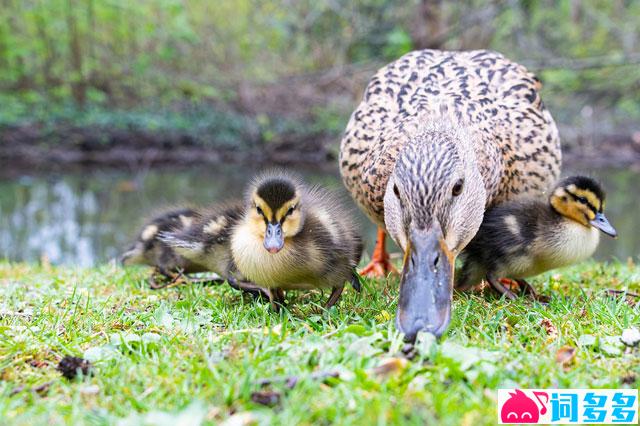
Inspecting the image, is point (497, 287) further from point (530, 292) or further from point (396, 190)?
point (396, 190)

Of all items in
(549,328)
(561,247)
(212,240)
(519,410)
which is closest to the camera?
(519,410)

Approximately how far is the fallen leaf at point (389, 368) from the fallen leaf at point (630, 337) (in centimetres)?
93

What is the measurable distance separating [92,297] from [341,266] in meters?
1.46

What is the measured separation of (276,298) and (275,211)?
22.3 inches

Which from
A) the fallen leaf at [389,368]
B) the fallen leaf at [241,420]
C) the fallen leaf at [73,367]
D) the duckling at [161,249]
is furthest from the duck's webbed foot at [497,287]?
the fallen leaf at [73,367]

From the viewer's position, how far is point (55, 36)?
49.4ft

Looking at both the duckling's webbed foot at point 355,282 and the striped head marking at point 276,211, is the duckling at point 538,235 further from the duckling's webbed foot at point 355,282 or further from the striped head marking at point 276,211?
the striped head marking at point 276,211

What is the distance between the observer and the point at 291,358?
7.63 feet

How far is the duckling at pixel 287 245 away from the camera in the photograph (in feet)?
9.37

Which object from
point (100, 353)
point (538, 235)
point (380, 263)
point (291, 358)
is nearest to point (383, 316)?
point (291, 358)

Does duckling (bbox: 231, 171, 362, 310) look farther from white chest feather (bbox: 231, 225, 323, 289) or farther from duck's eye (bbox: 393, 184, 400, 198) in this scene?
duck's eye (bbox: 393, 184, 400, 198)

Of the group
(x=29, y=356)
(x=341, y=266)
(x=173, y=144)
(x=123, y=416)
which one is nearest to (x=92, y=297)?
(x=29, y=356)

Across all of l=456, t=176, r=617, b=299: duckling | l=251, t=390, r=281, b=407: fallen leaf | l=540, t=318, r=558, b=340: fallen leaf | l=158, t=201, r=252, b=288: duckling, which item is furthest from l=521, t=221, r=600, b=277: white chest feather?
l=251, t=390, r=281, b=407: fallen leaf

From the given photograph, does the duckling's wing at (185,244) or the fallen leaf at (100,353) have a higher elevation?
the duckling's wing at (185,244)
